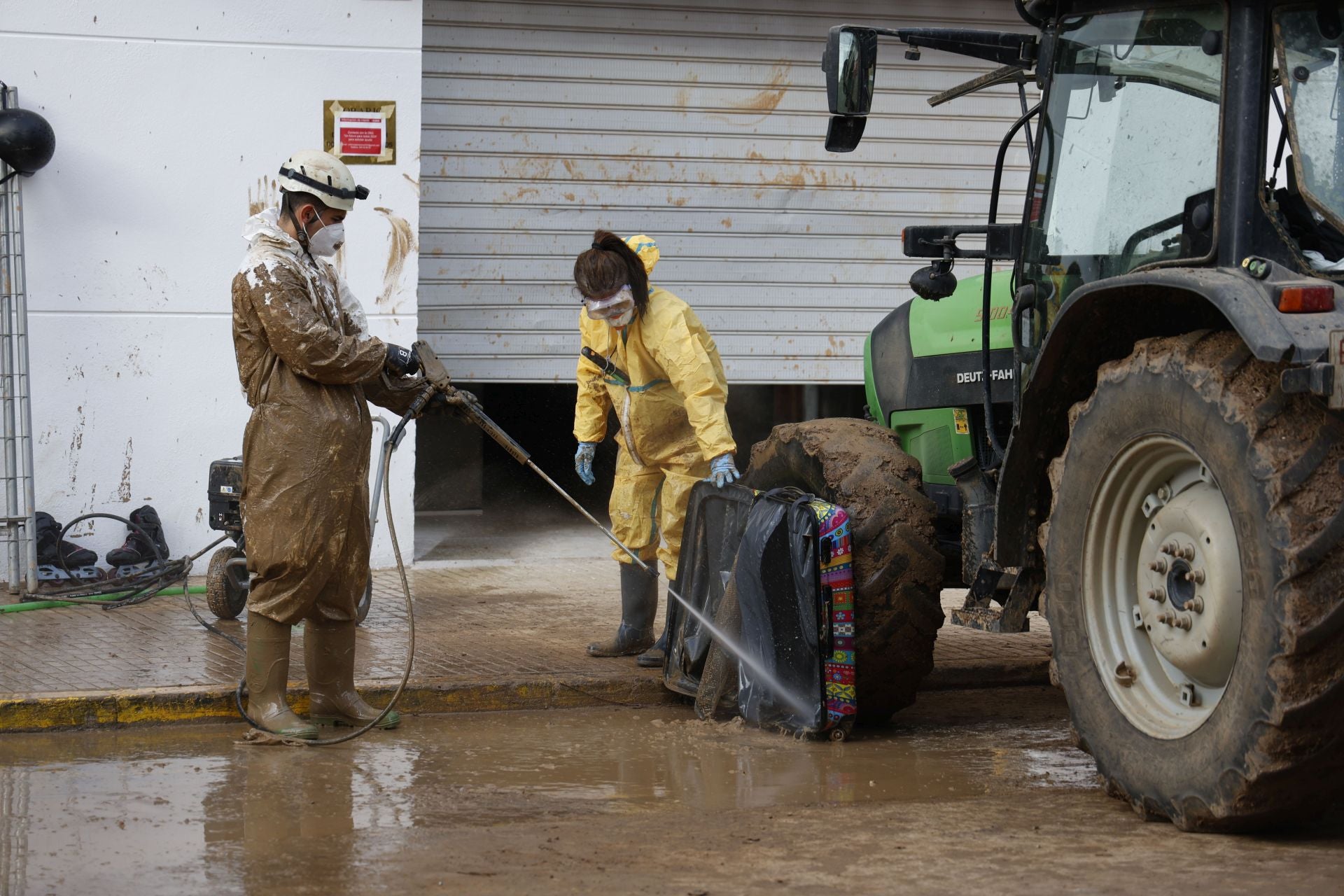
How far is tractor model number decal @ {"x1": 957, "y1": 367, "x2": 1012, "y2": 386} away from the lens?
5.45 meters

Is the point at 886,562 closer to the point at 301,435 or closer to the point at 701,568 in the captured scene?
the point at 701,568

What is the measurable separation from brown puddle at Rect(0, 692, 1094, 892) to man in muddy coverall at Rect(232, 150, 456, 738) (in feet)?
1.33

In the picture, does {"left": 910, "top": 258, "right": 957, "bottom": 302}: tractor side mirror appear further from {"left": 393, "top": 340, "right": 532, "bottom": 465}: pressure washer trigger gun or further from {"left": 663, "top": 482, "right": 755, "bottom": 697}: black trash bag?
{"left": 393, "top": 340, "right": 532, "bottom": 465}: pressure washer trigger gun

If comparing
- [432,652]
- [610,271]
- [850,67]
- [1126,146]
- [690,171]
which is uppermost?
[850,67]

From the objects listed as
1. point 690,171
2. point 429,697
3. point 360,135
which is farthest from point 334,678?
point 690,171

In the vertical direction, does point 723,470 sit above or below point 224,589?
above

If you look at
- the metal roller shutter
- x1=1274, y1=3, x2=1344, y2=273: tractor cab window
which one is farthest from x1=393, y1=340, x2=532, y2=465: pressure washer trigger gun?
the metal roller shutter

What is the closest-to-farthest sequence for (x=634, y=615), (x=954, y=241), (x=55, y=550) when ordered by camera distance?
(x=954, y=241)
(x=634, y=615)
(x=55, y=550)

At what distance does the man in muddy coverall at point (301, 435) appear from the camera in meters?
5.38

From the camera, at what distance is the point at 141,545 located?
27.8ft

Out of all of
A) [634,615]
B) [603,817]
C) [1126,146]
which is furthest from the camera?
[634,615]

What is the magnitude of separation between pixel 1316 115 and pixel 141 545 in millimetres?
6466

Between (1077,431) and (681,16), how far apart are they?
6.09 metres

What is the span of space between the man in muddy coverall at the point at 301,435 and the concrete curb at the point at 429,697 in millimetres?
282
